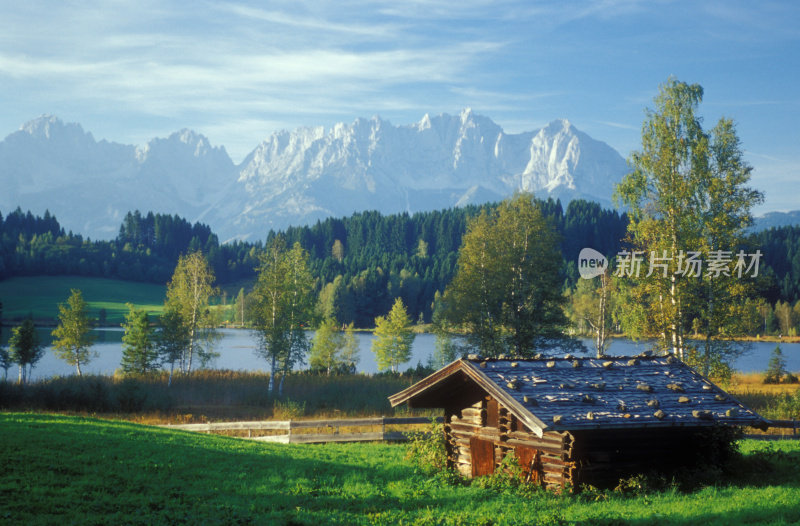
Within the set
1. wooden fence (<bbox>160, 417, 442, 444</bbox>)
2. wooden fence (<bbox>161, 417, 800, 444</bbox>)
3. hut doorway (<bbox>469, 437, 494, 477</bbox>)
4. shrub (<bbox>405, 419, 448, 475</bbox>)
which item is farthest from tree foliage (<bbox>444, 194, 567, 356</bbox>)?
hut doorway (<bbox>469, 437, 494, 477</bbox>)

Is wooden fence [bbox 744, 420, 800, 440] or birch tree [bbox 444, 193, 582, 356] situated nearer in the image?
wooden fence [bbox 744, 420, 800, 440]

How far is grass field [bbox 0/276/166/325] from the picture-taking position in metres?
129

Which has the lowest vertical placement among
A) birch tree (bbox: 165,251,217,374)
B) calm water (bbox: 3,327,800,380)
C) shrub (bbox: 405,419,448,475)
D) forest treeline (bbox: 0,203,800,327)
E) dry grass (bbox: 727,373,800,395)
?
calm water (bbox: 3,327,800,380)

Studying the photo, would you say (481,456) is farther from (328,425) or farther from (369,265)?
(369,265)

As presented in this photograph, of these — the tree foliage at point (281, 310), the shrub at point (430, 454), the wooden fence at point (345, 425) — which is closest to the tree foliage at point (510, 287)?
the tree foliage at point (281, 310)

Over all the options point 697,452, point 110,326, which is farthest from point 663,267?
point 110,326

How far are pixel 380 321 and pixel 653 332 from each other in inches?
1527

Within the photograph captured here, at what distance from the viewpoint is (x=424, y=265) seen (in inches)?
6855

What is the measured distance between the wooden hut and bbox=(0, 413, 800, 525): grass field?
85 cm

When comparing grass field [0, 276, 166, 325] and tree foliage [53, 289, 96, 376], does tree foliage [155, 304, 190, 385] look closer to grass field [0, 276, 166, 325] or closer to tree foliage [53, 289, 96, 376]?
tree foliage [53, 289, 96, 376]

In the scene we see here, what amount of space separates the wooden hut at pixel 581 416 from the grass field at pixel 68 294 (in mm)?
122128

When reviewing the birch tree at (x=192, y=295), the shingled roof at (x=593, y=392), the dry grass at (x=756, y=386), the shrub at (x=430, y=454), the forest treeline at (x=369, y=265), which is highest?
the forest treeline at (x=369, y=265)

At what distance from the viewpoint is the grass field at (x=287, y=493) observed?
12.8m

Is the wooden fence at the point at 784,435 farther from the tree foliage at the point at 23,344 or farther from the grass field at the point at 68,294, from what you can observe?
the grass field at the point at 68,294
